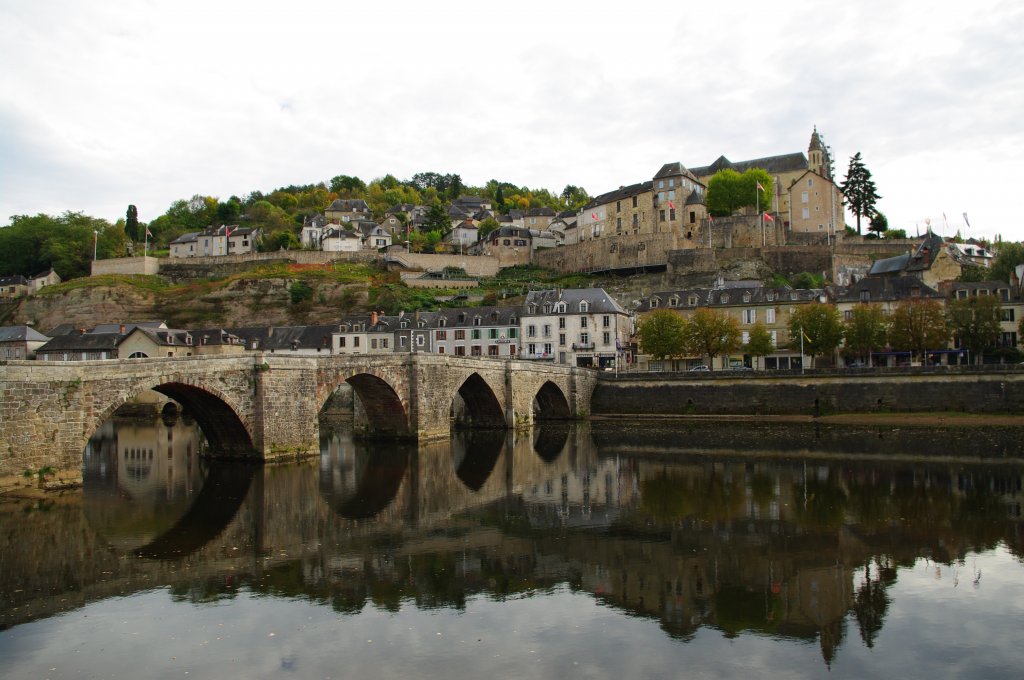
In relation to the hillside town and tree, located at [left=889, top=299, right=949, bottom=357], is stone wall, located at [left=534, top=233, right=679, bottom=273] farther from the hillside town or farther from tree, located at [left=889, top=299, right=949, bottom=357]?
tree, located at [left=889, top=299, right=949, bottom=357]

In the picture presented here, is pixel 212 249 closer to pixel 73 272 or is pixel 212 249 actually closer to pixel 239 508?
pixel 73 272

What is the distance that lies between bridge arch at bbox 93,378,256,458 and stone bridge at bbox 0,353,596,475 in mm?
50

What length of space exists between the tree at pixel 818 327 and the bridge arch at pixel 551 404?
1669cm

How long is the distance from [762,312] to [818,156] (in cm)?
4094

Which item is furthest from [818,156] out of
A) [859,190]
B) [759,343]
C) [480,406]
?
[480,406]

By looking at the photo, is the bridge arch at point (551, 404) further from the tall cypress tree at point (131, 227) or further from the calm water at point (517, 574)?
the tall cypress tree at point (131, 227)

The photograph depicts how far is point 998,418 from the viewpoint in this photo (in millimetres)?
40969

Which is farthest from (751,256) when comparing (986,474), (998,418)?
(986,474)

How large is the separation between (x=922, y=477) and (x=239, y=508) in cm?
2280

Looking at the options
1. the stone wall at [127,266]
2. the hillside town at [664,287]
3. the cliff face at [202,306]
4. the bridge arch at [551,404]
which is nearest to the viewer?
the bridge arch at [551,404]

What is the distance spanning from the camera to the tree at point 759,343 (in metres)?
54.9

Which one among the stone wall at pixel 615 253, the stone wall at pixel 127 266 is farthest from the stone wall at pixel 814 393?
the stone wall at pixel 127 266

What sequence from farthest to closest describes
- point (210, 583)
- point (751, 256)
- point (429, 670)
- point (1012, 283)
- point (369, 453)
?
1. point (751, 256)
2. point (1012, 283)
3. point (369, 453)
4. point (210, 583)
5. point (429, 670)

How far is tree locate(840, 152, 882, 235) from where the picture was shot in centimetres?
8312
